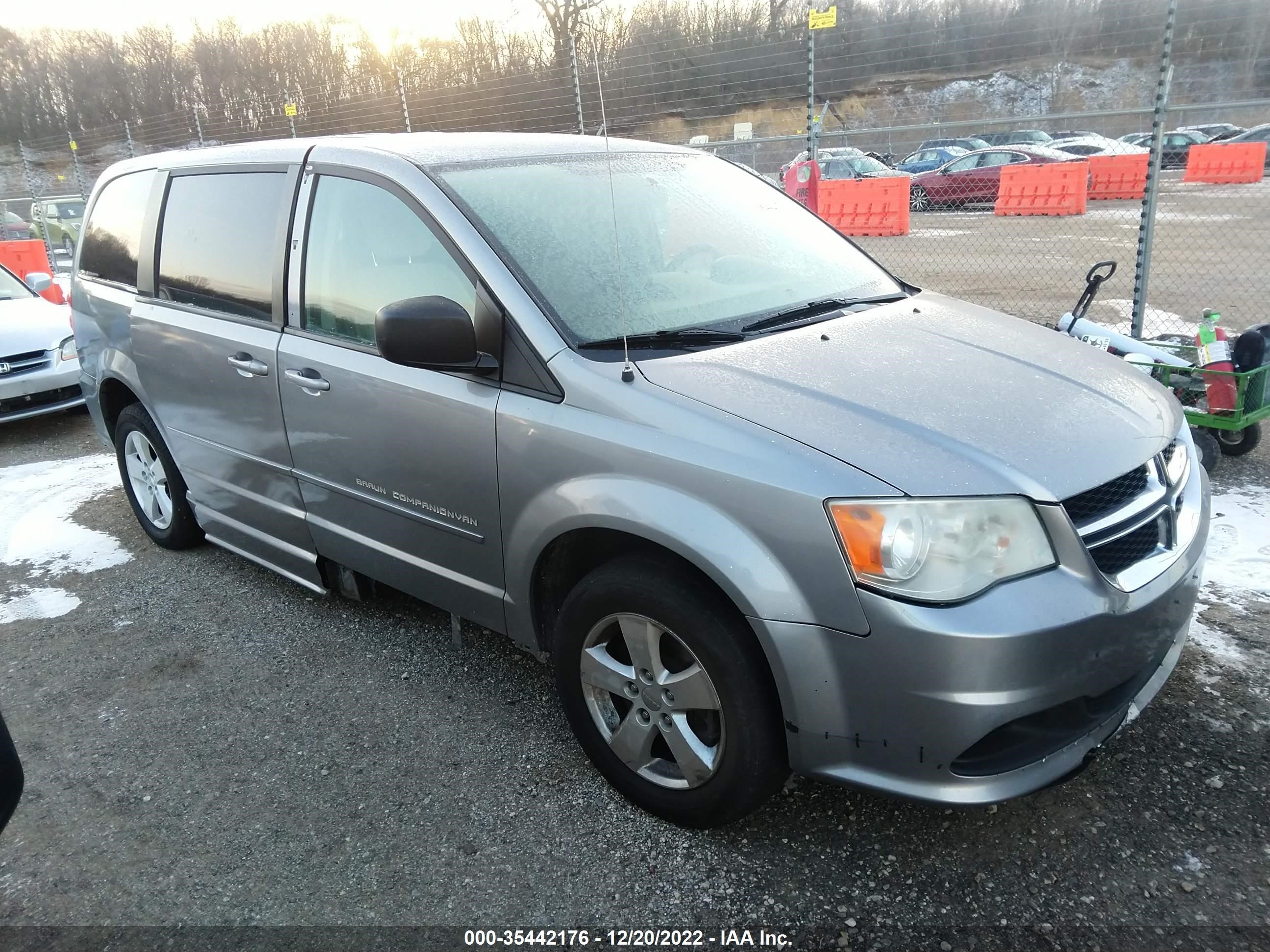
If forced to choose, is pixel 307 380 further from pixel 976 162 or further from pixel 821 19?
pixel 976 162

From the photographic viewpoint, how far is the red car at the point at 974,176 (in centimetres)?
2133

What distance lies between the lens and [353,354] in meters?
3.07

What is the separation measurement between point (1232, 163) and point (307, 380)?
25250 mm

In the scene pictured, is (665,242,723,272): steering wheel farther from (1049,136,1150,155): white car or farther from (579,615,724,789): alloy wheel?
(1049,136,1150,155): white car

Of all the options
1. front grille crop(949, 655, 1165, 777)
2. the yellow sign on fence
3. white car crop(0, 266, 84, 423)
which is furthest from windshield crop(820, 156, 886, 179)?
front grille crop(949, 655, 1165, 777)

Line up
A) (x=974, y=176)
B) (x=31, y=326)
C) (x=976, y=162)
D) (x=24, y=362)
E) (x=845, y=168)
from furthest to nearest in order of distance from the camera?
1. (x=976, y=162)
2. (x=845, y=168)
3. (x=974, y=176)
4. (x=31, y=326)
5. (x=24, y=362)

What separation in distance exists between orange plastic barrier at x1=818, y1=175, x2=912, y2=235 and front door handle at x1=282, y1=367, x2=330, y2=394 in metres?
14.9

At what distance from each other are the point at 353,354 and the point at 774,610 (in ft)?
5.72

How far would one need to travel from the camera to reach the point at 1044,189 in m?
18.8

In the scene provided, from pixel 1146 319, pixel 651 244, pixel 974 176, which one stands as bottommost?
pixel 1146 319

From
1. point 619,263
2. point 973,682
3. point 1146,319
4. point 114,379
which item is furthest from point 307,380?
A: point 1146,319

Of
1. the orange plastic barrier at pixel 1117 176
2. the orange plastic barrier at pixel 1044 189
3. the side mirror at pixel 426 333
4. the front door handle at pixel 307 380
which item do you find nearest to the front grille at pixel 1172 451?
the side mirror at pixel 426 333

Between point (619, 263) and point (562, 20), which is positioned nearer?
point (619, 263)

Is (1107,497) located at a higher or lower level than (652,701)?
higher
